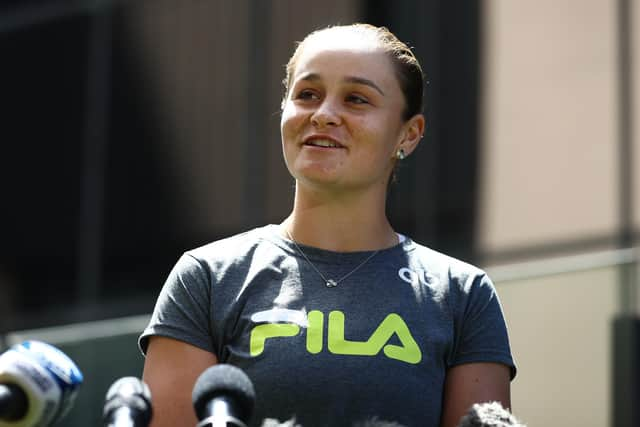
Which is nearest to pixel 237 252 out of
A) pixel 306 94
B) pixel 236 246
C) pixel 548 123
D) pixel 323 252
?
pixel 236 246

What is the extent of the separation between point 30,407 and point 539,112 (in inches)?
298

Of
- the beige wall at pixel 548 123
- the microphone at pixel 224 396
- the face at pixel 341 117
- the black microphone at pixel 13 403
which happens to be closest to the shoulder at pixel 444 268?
the face at pixel 341 117

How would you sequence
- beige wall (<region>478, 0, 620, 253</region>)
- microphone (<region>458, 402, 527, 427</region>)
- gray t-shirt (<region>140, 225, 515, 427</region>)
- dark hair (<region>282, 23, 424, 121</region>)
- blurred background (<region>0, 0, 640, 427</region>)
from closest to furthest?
microphone (<region>458, 402, 527, 427</region>), gray t-shirt (<region>140, 225, 515, 427</region>), dark hair (<region>282, 23, 424, 121</region>), blurred background (<region>0, 0, 640, 427</region>), beige wall (<region>478, 0, 620, 253</region>)

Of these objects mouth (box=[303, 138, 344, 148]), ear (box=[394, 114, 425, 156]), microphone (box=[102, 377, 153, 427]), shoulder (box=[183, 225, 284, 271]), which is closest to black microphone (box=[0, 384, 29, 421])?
microphone (box=[102, 377, 153, 427])

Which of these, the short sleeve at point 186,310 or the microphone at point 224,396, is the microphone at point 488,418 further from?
the short sleeve at point 186,310

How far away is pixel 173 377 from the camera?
2805mm

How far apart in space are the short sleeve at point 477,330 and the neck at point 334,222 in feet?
0.85

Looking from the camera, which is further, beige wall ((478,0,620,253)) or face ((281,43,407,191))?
beige wall ((478,0,620,253))

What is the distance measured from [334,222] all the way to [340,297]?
23cm

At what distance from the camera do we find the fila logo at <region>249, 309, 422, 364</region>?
2791 mm

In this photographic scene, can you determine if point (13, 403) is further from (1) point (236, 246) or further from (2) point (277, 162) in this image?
(2) point (277, 162)

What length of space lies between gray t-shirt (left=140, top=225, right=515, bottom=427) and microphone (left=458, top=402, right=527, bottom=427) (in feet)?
1.25

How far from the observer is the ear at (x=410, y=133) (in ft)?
10.3

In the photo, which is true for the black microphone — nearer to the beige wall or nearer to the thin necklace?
the thin necklace
